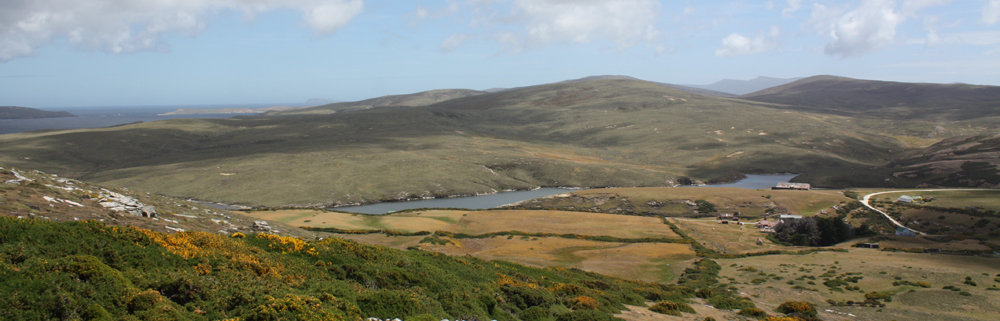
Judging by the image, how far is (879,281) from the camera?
1330 inches

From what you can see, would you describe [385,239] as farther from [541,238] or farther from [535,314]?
[535,314]

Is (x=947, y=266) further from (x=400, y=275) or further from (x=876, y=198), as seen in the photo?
(x=876, y=198)

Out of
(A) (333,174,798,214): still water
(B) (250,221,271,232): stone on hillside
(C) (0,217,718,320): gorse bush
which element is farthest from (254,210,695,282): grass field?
(A) (333,174,798,214): still water

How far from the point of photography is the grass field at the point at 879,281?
26672 millimetres

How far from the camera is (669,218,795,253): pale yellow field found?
188 feet

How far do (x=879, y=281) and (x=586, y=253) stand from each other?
77.6 ft

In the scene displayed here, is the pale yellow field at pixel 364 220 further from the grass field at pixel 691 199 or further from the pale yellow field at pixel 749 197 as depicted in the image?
the pale yellow field at pixel 749 197

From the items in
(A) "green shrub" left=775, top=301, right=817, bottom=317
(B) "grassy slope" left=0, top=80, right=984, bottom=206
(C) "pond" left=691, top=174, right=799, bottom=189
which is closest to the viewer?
(A) "green shrub" left=775, top=301, right=817, bottom=317

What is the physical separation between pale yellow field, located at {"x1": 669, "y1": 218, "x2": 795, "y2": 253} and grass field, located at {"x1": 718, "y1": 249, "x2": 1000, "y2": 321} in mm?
9925

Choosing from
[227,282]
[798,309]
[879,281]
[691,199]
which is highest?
[227,282]

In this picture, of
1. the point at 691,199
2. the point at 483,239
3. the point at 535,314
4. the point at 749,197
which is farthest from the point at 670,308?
the point at 749,197

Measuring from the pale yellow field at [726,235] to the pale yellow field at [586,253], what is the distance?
6.00m

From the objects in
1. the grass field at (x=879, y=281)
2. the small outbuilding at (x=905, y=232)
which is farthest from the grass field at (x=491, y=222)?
the small outbuilding at (x=905, y=232)

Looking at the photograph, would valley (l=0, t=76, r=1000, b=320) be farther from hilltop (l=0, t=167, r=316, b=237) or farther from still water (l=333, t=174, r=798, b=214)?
still water (l=333, t=174, r=798, b=214)
